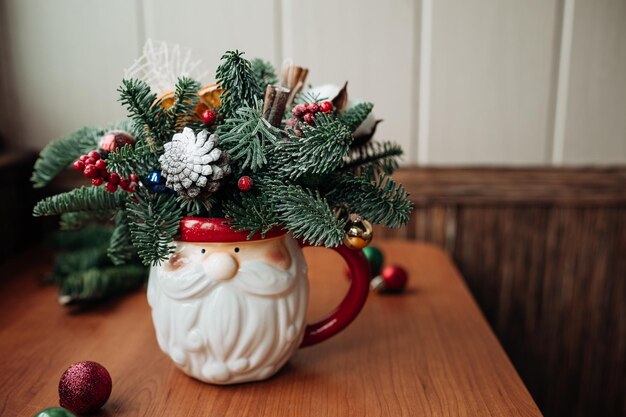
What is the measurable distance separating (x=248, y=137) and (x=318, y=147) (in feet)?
A: 0.22

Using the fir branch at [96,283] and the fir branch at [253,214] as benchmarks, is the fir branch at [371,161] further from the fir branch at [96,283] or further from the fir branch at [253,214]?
the fir branch at [96,283]

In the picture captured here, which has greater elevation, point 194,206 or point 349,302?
point 194,206

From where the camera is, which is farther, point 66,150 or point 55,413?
point 66,150

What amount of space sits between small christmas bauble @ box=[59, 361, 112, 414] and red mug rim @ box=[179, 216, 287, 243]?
16cm

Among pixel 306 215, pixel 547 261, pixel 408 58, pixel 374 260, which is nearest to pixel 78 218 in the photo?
pixel 306 215

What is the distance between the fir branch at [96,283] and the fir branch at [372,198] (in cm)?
42

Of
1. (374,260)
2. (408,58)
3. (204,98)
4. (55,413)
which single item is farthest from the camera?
(408,58)

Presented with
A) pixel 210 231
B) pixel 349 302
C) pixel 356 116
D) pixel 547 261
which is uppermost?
pixel 356 116

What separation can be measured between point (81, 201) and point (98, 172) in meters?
0.06

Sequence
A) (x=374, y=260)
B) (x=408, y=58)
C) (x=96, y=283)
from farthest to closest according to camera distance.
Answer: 1. (x=408, y=58)
2. (x=374, y=260)
3. (x=96, y=283)

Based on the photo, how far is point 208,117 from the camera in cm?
58

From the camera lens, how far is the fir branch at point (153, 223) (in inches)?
21.4

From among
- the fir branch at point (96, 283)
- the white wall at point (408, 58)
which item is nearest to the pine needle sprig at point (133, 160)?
the fir branch at point (96, 283)

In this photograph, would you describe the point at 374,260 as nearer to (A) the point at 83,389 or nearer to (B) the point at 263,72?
(B) the point at 263,72
